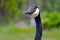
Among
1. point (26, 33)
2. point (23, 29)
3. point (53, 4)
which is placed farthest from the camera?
point (53, 4)

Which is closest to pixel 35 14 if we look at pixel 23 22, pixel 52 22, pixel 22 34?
pixel 22 34

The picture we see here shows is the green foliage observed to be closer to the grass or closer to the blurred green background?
the blurred green background

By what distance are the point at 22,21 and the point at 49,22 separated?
5.69ft

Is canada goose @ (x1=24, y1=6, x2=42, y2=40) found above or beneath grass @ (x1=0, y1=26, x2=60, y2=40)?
above

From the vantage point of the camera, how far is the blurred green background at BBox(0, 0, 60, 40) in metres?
6.91

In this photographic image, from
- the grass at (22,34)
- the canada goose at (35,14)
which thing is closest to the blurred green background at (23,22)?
the grass at (22,34)

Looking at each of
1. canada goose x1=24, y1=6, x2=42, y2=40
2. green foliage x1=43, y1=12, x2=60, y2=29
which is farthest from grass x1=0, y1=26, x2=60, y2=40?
canada goose x1=24, y1=6, x2=42, y2=40

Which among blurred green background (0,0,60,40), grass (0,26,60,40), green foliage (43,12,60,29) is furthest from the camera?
green foliage (43,12,60,29)

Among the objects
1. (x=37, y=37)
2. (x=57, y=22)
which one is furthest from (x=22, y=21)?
(x=37, y=37)

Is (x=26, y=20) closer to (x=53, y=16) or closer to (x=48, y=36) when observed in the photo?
(x=53, y=16)

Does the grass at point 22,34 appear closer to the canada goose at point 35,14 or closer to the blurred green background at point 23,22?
the blurred green background at point 23,22

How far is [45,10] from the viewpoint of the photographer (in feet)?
34.2

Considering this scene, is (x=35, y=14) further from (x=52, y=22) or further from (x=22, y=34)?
(x=52, y=22)

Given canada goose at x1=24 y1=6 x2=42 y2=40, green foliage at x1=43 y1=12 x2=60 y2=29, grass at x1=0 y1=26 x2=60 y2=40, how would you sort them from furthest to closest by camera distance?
green foliage at x1=43 y1=12 x2=60 y2=29
grass at x1=0 y1=26 x2=60 y2=40
canada goose at x1=24 y1=6 x2=42 y2=40
